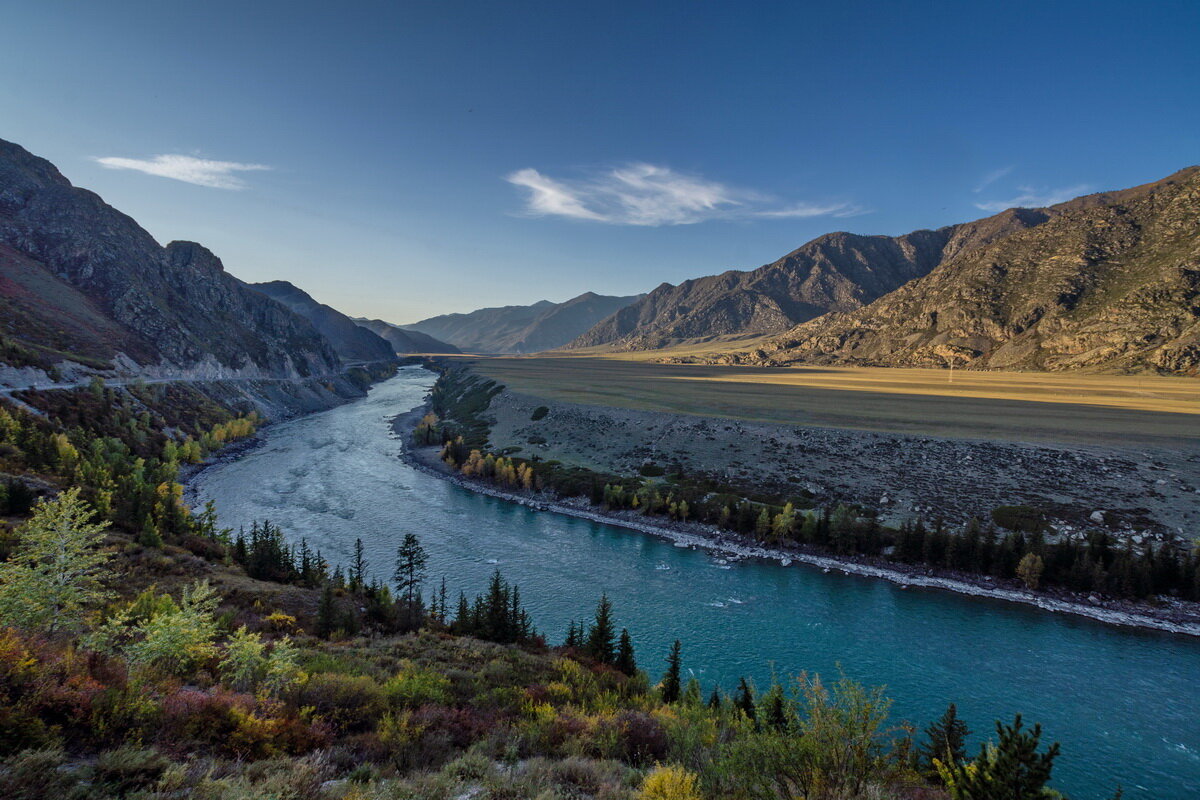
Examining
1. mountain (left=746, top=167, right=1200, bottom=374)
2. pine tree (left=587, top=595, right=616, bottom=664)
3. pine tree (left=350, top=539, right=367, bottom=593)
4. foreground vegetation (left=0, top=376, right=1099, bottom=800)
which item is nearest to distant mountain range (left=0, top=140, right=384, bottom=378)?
pine tree (left=350, top=539, right=367, bottom=593)

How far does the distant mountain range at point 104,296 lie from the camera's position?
284 feet

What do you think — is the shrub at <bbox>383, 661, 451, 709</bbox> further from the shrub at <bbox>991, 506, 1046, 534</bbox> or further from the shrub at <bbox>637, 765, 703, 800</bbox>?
the shrub at <bbox>991, 506, 1046, 534</bbox>

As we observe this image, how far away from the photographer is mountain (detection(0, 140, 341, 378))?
87562 mm

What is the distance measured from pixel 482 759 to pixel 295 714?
4828 millimetres

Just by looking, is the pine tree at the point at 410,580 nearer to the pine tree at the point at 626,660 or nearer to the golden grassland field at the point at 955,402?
the pine tree at the point at 626,660

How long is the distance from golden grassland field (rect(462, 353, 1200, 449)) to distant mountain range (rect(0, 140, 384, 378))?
77.7 m

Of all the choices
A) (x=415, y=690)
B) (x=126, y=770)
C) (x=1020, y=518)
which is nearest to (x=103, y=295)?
(x=415, y=690)

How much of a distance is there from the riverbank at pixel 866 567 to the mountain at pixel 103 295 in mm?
76646

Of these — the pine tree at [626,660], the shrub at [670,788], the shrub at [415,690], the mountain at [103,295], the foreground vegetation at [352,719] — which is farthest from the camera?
the mountain at [103,295]

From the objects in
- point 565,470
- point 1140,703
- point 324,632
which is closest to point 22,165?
point 565,470

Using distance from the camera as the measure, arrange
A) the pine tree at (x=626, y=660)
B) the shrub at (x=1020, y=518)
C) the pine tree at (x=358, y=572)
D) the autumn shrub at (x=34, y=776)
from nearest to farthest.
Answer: the autumn shrub at (x=34, y=776) → the pine tree at (x=626, y=660) → the pine tree at (x=358, y=572) → the shrub at (x=1020, y=518)

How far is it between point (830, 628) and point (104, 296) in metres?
160

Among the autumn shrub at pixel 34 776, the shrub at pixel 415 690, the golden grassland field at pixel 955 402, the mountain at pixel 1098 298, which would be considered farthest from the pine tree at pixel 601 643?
the mountain at pixel 1098 298

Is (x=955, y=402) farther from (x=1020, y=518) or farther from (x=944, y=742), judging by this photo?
(x=944, y=742)
